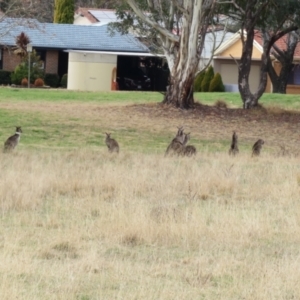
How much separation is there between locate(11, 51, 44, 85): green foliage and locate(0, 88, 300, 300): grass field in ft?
102

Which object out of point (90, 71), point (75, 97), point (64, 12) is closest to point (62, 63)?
point (90, 71)

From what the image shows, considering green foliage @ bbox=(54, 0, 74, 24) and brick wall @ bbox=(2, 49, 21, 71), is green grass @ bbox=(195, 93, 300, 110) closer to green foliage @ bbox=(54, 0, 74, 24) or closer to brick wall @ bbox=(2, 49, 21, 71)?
brick wall @ bbox=(2, 49, 21, 71)

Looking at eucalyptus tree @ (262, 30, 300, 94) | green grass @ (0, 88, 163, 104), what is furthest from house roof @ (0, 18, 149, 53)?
green grass @ (0, 88, 163, 104)

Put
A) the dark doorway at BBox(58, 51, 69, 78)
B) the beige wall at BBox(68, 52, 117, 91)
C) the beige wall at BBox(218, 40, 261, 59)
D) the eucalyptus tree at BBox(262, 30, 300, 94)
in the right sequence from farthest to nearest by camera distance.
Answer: the dark doorway at BBox(58, 51, 69, 78) < the beige wall at BBox(218, 40, 261, 59) < the beige wall at BBox(68, 52, 117, 91) < the eucalyptus tree at BBox(262, 30, 300, 94)

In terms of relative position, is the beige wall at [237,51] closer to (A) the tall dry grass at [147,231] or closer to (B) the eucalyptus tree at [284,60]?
(B) the eucalyptus tree at [284,60]

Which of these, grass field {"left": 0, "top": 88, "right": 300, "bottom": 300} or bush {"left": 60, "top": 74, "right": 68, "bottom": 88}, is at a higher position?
grass field {"left": 0, "top": 88, "right": 300, "bottom": 300}

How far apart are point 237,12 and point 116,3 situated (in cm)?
725

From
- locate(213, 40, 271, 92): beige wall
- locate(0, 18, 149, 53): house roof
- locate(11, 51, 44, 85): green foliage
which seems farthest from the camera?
locate(0, 18, 149, 53): house roof

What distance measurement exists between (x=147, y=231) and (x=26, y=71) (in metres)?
44.5

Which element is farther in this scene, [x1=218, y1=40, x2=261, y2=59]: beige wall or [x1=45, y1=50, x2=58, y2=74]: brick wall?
[x1=45, y1=50, x2=58, y2=74]: brick wall

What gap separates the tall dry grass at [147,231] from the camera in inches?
313

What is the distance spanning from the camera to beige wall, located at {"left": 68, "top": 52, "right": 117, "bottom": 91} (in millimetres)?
52812

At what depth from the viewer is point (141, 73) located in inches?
2287

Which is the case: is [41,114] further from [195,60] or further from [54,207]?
[54,207]
